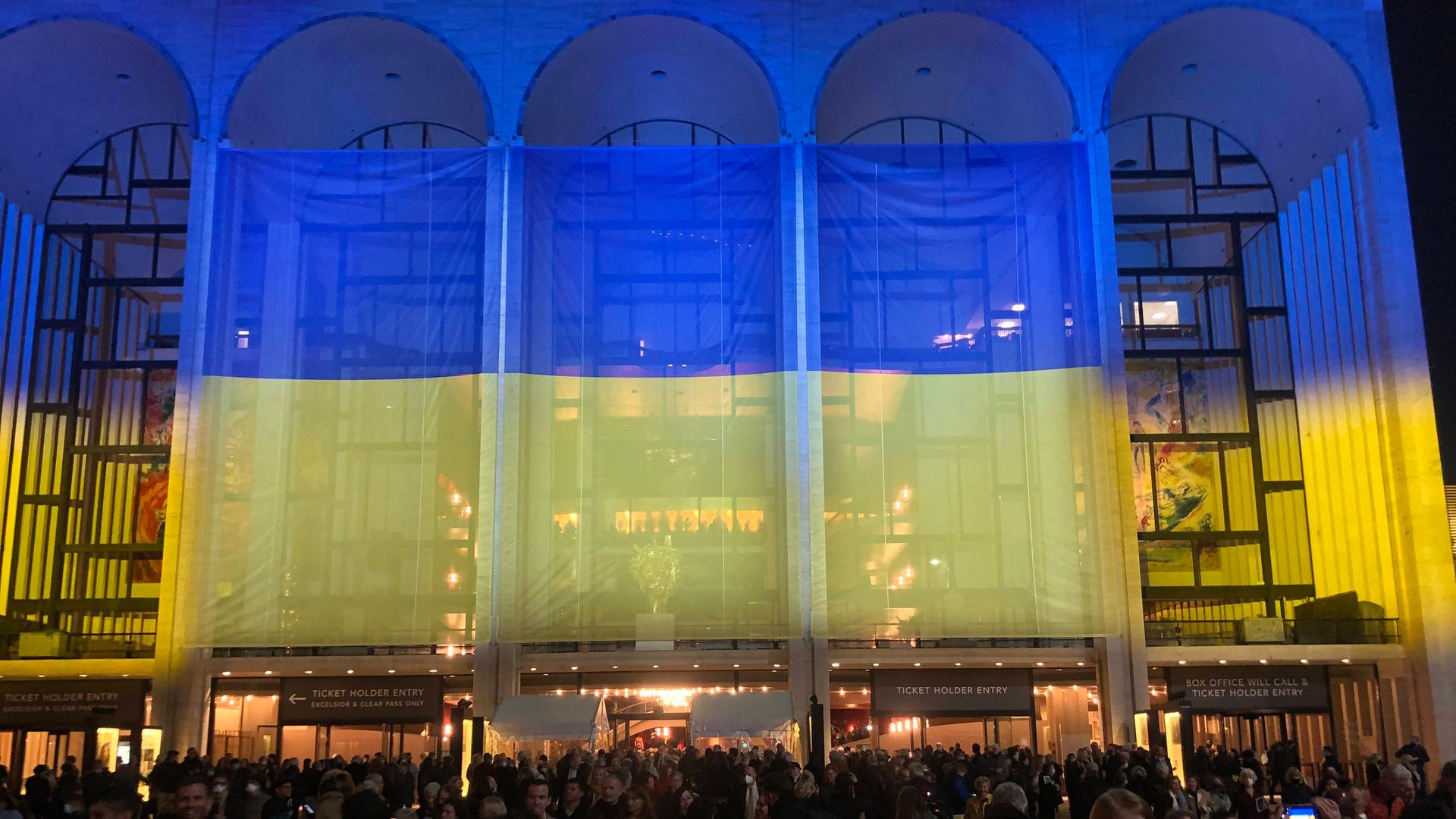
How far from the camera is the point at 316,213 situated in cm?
2931

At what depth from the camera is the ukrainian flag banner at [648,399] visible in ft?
90.2

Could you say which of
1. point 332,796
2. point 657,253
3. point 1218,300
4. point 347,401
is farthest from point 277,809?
point 1218,300

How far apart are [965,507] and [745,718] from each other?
735 centimetres

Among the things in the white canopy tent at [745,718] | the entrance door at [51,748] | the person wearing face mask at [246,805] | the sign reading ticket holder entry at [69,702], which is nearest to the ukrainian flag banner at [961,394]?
the white canopy tent at [745,718]

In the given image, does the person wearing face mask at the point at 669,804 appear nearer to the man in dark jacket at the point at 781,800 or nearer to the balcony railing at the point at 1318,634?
the man in dark jacket at the point at 781,800

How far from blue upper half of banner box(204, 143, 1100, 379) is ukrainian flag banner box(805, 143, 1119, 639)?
70mm

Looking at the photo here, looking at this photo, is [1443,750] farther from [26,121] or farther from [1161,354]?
[26,121]

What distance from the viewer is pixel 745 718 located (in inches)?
941

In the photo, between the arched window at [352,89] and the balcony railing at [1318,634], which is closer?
the balcony railing at [1318,634]

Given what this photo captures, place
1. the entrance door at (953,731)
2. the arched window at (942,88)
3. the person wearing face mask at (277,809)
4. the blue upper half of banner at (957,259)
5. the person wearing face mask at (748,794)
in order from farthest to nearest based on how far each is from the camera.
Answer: the arched window at (942,88), the blue upper half of banner at (957,259), the entrance door at (953,731), the person wearing face mask at (748,794), the person wearing face mask at (277,809)

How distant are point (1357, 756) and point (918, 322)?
45.0 feet

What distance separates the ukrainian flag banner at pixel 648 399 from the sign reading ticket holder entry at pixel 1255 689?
348 inches

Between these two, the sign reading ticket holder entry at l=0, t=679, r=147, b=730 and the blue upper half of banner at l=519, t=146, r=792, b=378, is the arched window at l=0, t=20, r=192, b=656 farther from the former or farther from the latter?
the blue upper half of banner at l=519, t=146, r=792, b=378

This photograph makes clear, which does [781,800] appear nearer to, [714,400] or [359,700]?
[714,400]
